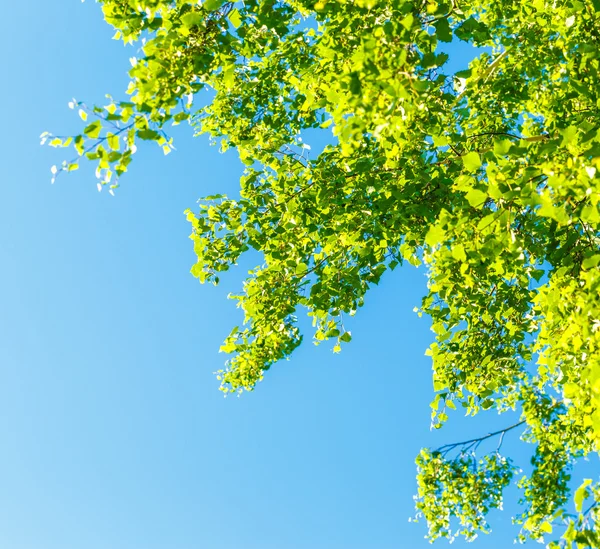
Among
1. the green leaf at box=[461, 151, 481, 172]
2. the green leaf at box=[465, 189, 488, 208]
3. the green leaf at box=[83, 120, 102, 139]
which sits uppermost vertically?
the green leaf at box=[461, 151, 481, 172]

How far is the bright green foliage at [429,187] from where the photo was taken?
318 cm

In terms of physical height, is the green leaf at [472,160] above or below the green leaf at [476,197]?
above

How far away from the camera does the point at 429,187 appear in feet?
17.0

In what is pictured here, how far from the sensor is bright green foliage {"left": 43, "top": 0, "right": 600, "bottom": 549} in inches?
125

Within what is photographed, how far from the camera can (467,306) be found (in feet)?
17.6

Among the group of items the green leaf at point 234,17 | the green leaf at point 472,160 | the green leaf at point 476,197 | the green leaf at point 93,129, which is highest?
the green leaf at point 234,17

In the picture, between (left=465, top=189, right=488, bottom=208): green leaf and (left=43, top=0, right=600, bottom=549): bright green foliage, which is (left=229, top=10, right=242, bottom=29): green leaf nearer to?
(left=43, top=0, right=600, bottom=549): bright green foliage

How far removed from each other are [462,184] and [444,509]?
5.97m

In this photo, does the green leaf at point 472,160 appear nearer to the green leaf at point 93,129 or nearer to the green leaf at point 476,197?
the green leaf at point 476,197

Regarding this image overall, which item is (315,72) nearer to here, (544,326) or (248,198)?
(248,198)

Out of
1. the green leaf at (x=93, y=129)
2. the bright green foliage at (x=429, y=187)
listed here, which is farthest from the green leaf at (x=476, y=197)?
the green leaf at (x=93, y=129)

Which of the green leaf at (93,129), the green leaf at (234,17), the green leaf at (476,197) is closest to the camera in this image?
the green leaf at (93,129)

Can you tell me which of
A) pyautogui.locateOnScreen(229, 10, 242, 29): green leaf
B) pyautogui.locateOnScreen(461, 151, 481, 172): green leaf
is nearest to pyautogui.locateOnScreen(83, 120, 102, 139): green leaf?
pyautogui.locateOnScreen(229, 10, 242, 29): green leaf

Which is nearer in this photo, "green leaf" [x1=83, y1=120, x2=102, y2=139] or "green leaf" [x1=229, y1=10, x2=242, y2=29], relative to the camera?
"green leaf" [x1=83, y1=120, x2=102, y2=139]
